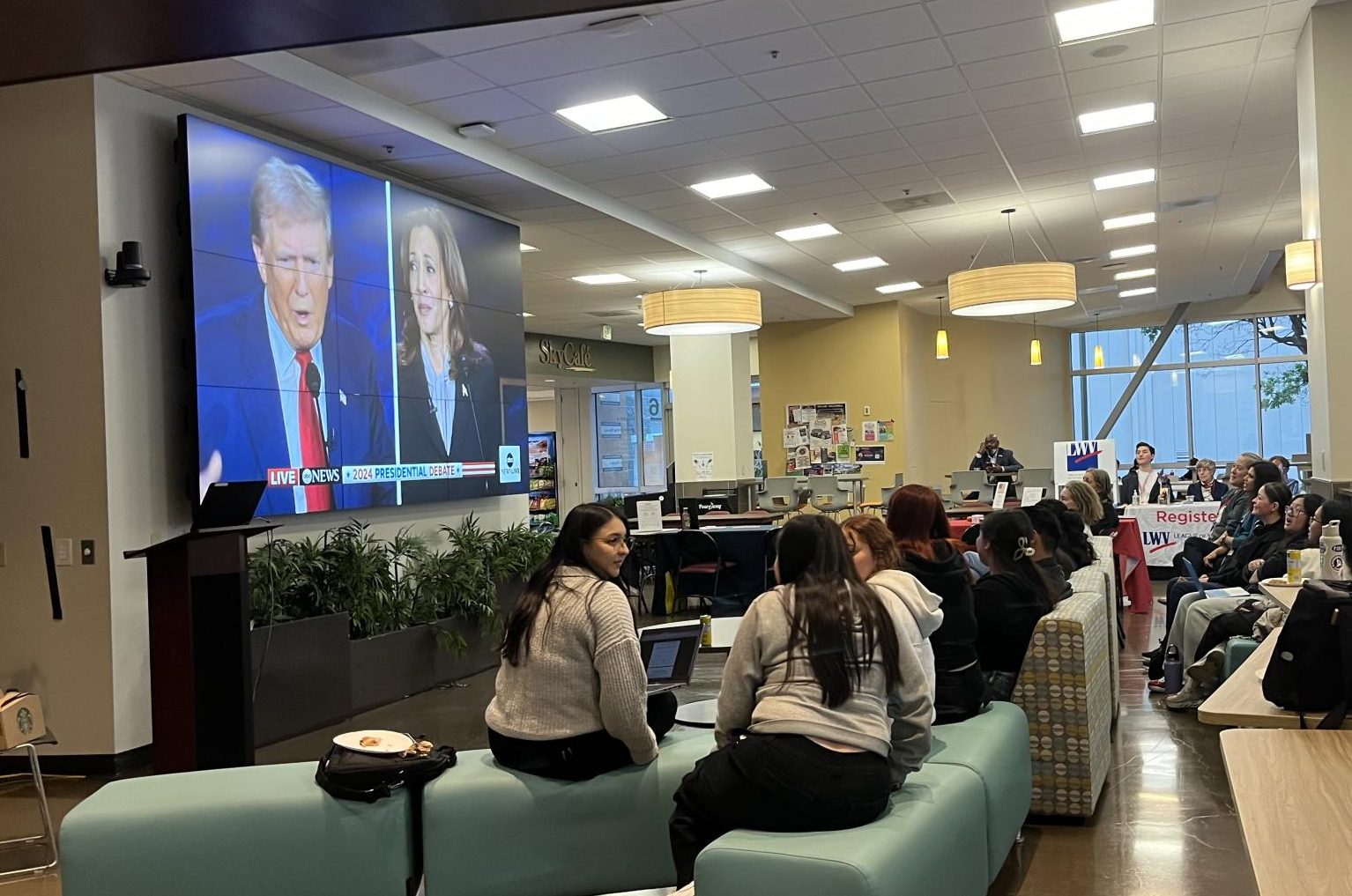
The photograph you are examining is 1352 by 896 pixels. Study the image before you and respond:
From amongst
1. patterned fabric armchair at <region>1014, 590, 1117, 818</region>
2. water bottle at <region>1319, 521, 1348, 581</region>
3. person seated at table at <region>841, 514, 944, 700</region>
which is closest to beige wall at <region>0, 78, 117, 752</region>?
person seated at table at <region>841, 514, 944, 700</region>

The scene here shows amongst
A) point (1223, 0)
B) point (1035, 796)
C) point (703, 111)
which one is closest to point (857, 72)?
point (703, 111)

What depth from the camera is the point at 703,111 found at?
726cm

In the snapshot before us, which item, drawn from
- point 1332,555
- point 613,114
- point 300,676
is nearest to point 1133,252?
point 613,114

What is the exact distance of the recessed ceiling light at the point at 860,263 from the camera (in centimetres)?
1287

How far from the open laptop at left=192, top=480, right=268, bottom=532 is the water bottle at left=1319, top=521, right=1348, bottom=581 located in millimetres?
4696

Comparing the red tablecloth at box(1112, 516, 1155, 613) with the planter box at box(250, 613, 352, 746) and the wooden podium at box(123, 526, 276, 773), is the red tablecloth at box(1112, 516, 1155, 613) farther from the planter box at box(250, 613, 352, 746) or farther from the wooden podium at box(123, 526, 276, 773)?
the wooden podium at box(123, 526, 276, 773)

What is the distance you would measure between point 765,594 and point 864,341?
13823 mm

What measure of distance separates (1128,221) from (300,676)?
9305 millimetres

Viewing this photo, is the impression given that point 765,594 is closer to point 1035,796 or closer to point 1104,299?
point 1035,796

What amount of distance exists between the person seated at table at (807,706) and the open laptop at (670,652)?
1047 millimetres

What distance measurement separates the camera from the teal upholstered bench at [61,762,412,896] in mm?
3111

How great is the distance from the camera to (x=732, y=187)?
9.27 meters

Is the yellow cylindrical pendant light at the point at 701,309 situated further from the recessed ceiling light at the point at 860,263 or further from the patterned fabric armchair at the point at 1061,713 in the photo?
the patterned fabric armchair at the point at 1061,713

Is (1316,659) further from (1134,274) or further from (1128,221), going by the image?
(1134,274)
